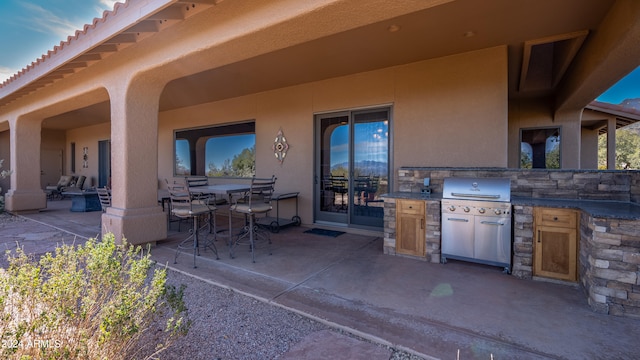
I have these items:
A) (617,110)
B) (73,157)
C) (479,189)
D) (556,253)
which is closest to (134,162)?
(479,189)

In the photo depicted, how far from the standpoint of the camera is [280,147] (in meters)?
6.29

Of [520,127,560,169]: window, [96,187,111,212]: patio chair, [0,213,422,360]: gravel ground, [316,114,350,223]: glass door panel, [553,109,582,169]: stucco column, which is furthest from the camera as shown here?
[520,127,560,169]: window

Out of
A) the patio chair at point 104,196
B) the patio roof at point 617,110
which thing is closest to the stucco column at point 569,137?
the patio roof at point 617,110

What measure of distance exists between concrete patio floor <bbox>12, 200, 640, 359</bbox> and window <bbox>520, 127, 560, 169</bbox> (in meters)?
5.01

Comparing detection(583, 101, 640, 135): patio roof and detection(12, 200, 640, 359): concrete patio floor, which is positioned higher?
detection(583, 101, 640, 135): patio roof

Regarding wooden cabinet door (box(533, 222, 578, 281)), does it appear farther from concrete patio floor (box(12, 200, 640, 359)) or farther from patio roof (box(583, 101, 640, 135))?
patio roof (box(583, 101, 640, 135))

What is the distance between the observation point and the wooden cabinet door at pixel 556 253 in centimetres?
301

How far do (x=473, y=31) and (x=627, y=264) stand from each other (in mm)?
2920

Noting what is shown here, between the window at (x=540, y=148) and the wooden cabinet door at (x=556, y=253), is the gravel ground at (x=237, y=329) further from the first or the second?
the window at (x=540, y=148)

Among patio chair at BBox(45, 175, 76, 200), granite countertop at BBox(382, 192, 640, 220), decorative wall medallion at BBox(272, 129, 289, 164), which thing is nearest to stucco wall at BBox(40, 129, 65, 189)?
patio chair at BBox(45, 175, 76, 200)

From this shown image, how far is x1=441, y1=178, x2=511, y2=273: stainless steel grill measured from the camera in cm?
338

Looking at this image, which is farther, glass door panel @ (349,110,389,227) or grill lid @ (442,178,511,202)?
glass door panel @ (349,110,389,227)

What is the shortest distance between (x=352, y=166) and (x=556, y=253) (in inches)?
127

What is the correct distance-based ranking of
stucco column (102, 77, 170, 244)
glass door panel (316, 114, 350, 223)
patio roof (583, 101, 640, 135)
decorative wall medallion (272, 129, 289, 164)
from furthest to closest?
1. patio roof (583, 101, 640, 135)
2. decorative wall medallion (272, 129, 289, 164)
3. glass door panel (316, 114, 350, 223)
4. stucco column (102, 77, 170, 244)
